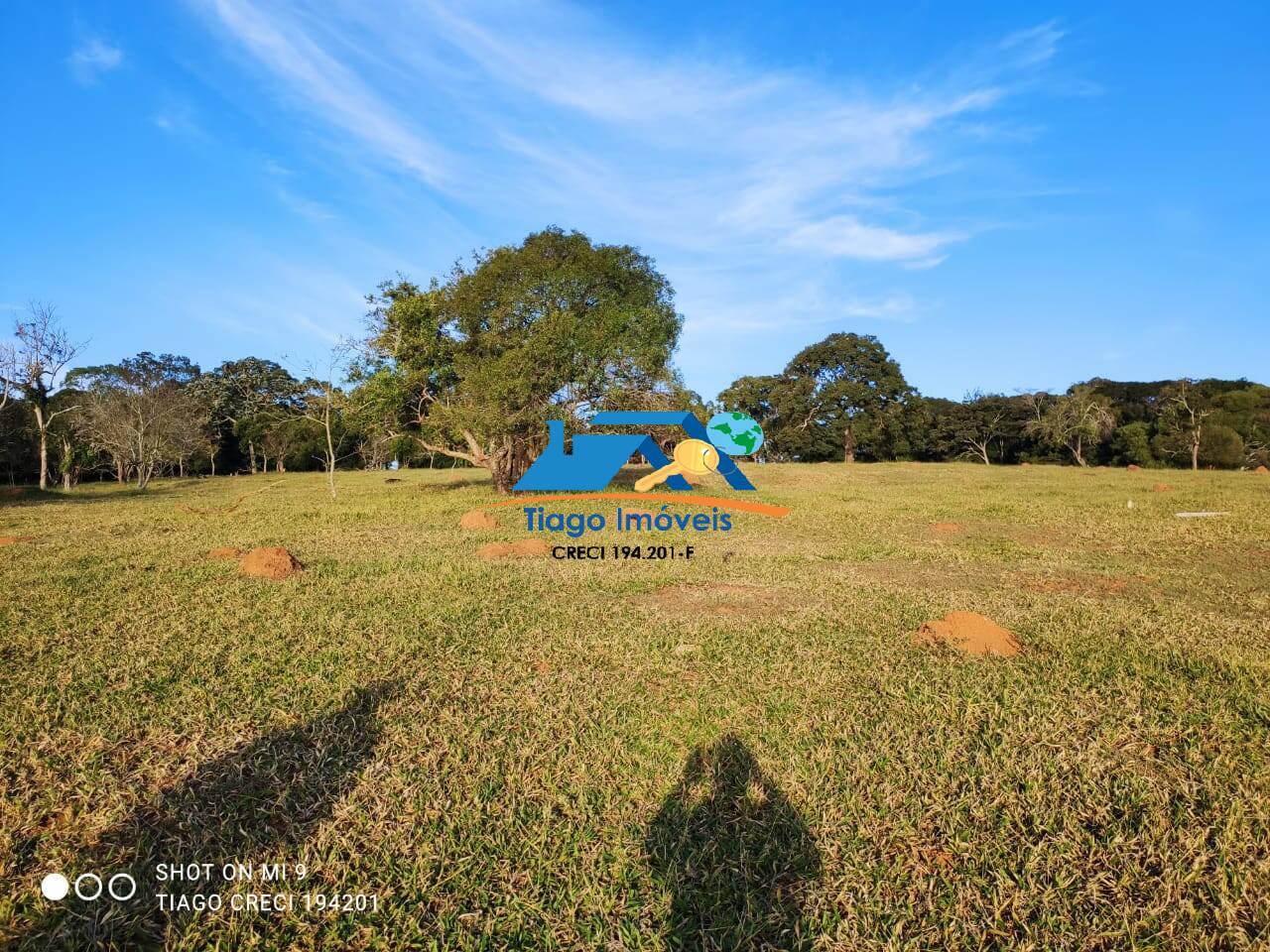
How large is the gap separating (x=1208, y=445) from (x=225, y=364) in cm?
6542

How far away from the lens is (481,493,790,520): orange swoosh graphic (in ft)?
47.1

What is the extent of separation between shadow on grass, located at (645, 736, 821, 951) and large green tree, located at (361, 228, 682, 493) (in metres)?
12.8

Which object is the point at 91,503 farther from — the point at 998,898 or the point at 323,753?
the point at 998,898

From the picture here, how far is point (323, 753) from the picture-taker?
129 inches

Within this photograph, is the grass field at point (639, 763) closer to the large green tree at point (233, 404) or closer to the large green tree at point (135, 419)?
the large green tree at point (135, 419)

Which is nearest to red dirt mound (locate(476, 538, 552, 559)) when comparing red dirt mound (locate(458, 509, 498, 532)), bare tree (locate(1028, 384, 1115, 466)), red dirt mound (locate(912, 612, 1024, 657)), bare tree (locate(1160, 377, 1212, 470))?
red dirt mound (locate(458, 509, 498, 532))

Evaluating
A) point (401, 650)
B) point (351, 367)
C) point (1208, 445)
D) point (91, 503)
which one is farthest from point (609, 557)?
point (1208, 445)

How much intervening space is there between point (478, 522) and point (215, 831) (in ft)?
29.4

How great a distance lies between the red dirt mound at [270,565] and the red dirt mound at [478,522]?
3.83 m

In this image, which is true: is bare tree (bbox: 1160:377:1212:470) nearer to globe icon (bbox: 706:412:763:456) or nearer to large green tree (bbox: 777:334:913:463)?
large green tree (bbox: 777:334:913:463)

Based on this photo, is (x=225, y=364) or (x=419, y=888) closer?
(x=419, y=888)

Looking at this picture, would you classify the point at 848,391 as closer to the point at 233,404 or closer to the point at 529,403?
the point at 529,403

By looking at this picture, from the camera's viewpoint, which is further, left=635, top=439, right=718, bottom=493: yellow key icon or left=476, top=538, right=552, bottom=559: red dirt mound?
left=635, top=439, right=718, bottom=493: yellow key icon

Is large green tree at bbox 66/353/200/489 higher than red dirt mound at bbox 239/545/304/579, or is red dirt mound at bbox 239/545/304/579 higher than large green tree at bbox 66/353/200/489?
large green tree at bbox 66/353/200/489
